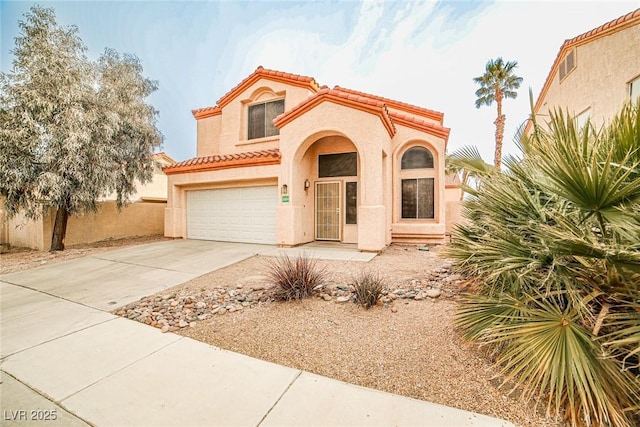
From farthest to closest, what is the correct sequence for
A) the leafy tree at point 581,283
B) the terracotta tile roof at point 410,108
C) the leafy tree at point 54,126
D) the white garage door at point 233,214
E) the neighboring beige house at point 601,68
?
the terracotta tile roof at point 410,108 < the white garage door at point 233,214 < the neighboring beige house at point 601,68 < the leafy tree at point 54,126 < the leafy tree at point 581,283

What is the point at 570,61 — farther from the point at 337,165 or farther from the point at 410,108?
the point at 337,165

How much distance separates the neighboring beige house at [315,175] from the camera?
9.27 m

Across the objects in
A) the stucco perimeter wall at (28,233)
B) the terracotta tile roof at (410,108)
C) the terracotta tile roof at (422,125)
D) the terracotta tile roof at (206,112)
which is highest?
the terracotta tile roof at (206,112)

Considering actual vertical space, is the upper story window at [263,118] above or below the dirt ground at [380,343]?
above

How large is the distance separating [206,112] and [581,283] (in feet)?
56.7

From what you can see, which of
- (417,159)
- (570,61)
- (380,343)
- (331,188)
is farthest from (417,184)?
(570,61)

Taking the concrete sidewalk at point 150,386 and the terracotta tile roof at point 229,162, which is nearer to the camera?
the concrete sidewalk at point 150,386

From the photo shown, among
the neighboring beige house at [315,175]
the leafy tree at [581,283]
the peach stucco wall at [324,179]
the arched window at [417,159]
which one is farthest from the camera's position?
the arched window at [417,159]

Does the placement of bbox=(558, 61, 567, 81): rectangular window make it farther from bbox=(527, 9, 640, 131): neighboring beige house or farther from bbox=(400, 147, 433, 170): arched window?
bbox=(400, 147, 433, 170): arched window

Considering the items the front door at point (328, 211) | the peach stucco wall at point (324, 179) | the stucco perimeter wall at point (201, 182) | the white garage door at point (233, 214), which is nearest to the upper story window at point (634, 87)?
the peach stucco wall at point (324, 179)

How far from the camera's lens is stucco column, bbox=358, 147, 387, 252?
8969 millimetres

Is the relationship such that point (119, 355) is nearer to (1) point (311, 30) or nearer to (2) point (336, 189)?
(2) point (336, 189)

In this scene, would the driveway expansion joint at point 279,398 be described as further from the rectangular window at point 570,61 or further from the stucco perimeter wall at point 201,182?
the rectangular window at point 570,61

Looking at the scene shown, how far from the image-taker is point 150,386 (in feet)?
8.83
